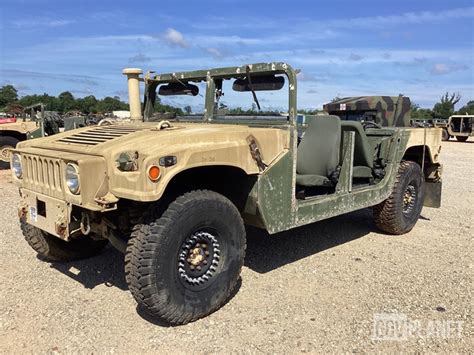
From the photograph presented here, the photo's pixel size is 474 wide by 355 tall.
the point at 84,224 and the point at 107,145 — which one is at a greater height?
the point at 107,145

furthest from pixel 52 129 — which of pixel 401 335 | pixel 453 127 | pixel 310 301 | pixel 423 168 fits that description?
pixel 453 127

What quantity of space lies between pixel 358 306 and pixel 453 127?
23403 millimetres

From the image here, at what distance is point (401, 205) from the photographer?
563cm

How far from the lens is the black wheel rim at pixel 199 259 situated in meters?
3.35

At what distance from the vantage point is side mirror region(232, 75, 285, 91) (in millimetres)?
4113

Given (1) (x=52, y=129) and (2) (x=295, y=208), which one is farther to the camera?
(1) (x=52, y=129)

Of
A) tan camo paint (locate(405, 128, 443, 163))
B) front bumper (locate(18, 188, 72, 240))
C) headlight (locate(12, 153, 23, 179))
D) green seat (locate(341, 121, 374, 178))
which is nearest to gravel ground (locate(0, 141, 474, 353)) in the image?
front bumper (locate(18, 188, 72, 240))

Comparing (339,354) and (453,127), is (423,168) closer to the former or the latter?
(339,354)

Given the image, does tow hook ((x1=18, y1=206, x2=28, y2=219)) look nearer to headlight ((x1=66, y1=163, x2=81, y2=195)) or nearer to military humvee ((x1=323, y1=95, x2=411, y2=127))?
headlight ((x1=66, y1=163, x2=81, y2=195))

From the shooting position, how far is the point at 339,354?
3.05m

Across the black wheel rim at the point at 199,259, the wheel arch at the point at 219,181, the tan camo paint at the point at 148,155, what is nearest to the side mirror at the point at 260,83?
the tan camo paint at the point at 148,155

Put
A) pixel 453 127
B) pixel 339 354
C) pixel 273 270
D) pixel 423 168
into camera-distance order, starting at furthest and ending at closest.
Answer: pixel 453 127
pixel 423 168
pixel 273 270
pixel 339 354

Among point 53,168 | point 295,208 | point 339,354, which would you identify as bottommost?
point 339,354

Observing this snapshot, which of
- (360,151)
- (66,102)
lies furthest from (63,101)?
(360,151)
